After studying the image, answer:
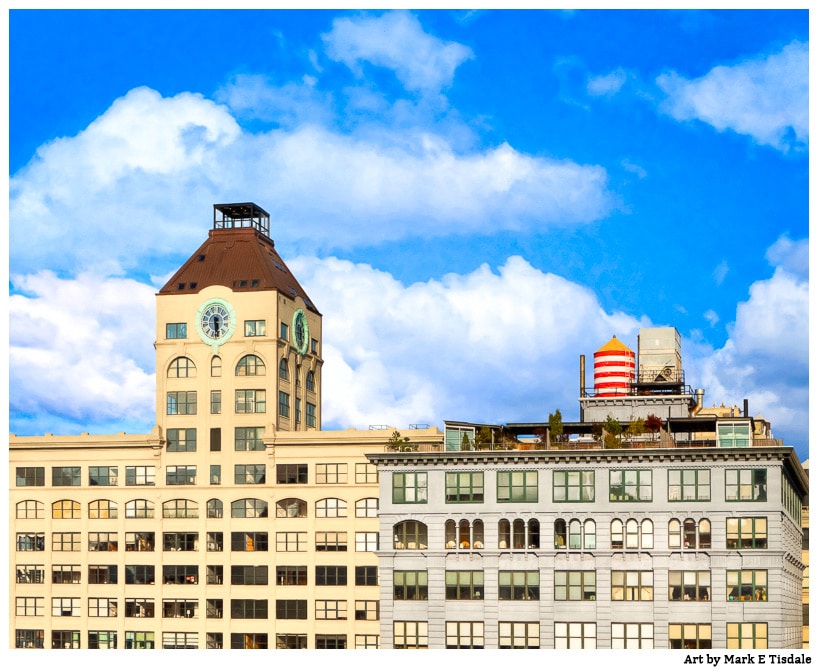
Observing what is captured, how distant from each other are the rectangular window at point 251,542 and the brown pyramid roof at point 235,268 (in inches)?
901

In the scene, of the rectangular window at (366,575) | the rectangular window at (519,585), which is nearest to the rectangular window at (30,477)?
the rectangular window at (366,575)

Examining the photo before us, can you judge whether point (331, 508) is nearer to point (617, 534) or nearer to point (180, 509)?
point (180, 509)

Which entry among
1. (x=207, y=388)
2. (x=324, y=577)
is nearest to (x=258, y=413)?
(x=207, y=388)

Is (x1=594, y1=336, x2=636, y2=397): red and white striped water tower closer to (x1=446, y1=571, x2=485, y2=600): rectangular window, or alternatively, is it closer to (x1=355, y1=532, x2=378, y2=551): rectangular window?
(x1=355, y1=532, x2=378, y2=551): rectangular window

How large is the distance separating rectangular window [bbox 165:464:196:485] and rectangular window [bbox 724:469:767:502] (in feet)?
166

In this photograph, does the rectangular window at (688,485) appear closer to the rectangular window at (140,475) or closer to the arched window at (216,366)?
the arched window at (216,366)

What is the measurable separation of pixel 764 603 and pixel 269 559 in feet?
149

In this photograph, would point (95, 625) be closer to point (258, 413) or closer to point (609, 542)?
point (258, 413)

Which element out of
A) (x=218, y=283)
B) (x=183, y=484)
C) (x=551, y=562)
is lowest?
(x=551, y=562)

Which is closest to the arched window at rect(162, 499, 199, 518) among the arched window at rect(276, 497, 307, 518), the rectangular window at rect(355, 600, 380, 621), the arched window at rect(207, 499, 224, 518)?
the arched window at rect(207, 499, 224, 518)

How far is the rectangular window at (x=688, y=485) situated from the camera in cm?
10650

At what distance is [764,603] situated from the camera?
104062 mm

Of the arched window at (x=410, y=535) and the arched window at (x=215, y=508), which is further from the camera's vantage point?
the arched window at (x=215, y=508)
